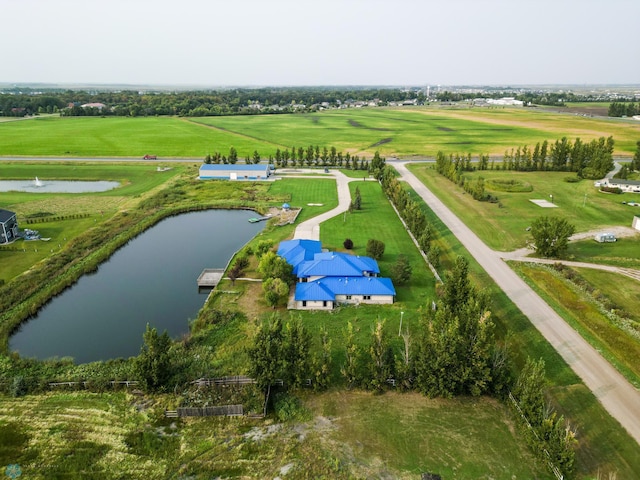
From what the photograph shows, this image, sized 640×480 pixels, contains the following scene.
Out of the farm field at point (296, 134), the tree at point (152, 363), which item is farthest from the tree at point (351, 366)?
the farm field at point (296, 134)

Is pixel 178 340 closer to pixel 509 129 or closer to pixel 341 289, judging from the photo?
pixel 341 289

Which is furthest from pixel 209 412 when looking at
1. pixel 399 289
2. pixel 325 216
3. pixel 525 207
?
pixel 525 207

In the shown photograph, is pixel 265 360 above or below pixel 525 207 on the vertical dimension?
below

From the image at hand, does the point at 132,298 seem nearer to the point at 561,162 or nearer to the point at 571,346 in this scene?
the point at 571,346

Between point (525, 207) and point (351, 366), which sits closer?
point (351, 366)

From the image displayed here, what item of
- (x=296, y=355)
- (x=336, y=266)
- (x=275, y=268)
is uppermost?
(x=275, y=268)

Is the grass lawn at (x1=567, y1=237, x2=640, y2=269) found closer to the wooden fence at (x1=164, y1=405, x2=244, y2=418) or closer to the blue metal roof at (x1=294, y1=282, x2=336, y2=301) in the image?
the blue metal roof at (x1=294, y1=282, x2=336, y2=301)
